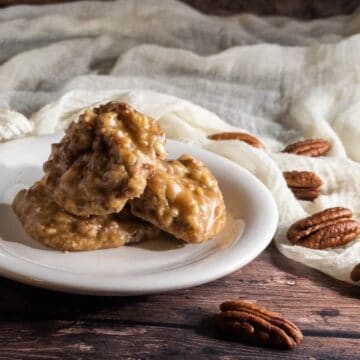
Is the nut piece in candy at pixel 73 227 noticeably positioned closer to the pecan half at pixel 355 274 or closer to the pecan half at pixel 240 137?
the pecan half at pixel 355 274

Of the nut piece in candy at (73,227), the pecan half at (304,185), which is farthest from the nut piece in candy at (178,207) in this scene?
the pecan half at (304,185)

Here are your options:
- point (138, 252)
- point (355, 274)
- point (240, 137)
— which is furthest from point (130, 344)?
point (240, 137)

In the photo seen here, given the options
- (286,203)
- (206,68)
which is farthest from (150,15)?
(286,203)

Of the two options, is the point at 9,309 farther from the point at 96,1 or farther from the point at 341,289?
the point at 96,1

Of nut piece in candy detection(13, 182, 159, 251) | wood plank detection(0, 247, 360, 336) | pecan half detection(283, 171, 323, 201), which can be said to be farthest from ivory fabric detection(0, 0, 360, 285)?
nut piece in candy detection(13, 182, 159, 251)

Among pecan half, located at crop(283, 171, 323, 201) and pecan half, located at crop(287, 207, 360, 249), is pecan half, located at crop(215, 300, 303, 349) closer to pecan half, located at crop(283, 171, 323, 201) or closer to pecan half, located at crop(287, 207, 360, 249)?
pecan half, located at crop(287, 207, 360, 249)

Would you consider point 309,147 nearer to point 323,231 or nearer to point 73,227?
point 323,231
